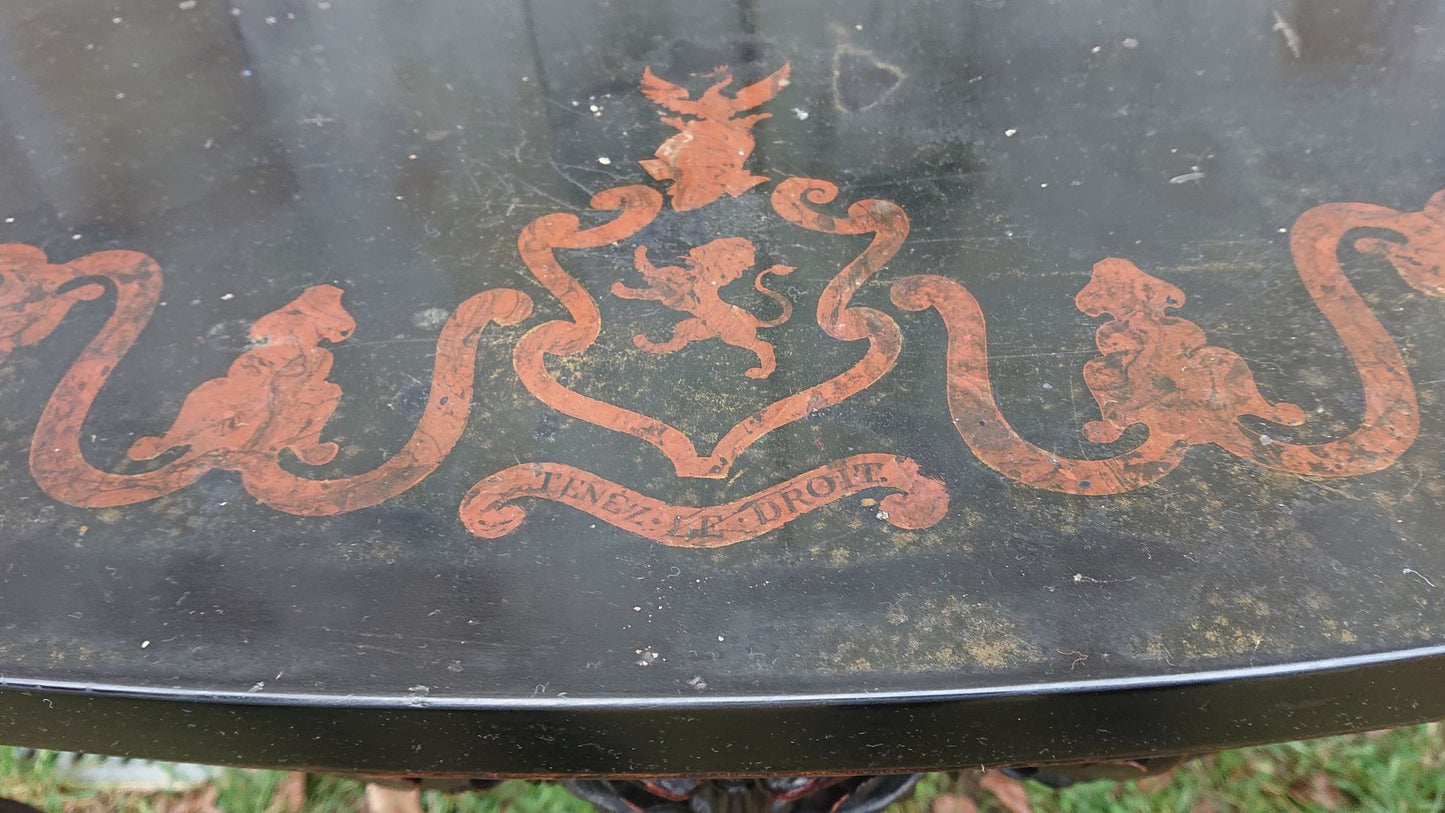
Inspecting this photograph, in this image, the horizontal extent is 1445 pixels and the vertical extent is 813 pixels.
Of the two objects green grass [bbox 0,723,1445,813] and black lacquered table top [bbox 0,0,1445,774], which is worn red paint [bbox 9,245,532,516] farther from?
green grass [bbox 0,723,1445,813]

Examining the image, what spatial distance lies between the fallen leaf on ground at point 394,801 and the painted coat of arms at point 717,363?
0.80 m

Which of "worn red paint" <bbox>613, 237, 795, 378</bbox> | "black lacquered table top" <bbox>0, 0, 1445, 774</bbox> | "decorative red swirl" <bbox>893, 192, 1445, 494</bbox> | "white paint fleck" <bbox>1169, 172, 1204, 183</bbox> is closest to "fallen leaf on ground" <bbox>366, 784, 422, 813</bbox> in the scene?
→ "black lacquered table top" <bbox>0, 0, 1445, 774</bbox>

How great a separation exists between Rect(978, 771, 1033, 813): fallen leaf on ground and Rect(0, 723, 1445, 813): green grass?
0.01m

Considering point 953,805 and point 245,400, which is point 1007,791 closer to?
point 953,805

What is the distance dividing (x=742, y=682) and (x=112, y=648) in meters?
0.47

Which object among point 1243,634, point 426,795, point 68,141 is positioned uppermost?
point 68,141

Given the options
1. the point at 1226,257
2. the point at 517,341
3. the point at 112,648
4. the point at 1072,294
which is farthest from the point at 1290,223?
the point at 112,648

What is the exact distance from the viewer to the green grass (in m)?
1.41

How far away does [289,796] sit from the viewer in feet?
4.84

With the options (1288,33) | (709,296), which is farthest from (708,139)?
(1288,33)

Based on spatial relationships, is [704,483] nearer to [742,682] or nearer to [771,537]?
[771,537]

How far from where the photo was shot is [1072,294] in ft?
3.03

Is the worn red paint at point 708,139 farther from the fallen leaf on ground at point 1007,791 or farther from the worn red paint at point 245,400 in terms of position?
the fallen leaf on ground at point 1007,791

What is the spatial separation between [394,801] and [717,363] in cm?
97
